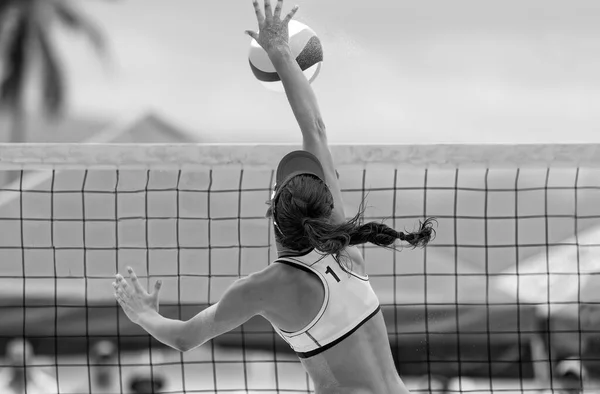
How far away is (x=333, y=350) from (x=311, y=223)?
1.57ft

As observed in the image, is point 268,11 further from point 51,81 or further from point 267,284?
point 51,81

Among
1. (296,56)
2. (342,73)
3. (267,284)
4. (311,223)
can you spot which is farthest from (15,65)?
(311,223)

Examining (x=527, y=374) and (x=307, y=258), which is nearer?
(x=307, y=258)

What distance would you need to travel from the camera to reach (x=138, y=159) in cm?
469

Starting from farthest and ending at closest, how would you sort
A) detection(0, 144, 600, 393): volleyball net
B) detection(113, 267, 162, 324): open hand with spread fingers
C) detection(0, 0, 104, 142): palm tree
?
detection(0, 0, 104, 142): palm tree → detection(0, 144, 600, 393): volleyball net → detection(113, 267, 162, 324): open hand with spread fingers

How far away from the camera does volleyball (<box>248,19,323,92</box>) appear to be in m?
4.14

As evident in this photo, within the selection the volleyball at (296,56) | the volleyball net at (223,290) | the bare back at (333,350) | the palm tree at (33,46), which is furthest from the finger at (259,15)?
the palm tree at (33,46)

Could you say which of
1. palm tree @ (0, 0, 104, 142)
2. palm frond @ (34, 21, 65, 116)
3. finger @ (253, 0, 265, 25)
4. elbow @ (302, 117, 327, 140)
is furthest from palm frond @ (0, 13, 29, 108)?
elbow @ (302, 117, 327, 140)

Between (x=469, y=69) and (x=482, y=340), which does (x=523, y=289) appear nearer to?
(x=482, y=340)

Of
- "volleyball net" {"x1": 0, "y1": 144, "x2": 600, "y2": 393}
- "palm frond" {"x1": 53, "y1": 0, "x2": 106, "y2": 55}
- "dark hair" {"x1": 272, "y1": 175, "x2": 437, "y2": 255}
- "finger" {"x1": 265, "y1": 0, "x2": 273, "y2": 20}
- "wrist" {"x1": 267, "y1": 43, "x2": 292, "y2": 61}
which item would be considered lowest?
"volleyball net" {"x1": 0, "y1": 144, "x2": 600, "y2": 393}

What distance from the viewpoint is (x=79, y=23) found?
128 ft

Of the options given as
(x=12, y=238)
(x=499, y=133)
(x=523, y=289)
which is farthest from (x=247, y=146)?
(x=499, y=133)

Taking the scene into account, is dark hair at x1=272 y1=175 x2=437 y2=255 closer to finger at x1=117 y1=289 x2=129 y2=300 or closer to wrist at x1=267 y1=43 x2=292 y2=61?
finger at x1=117 y1=289 x2=129 y2=300

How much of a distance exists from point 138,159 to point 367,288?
2.04 meters
